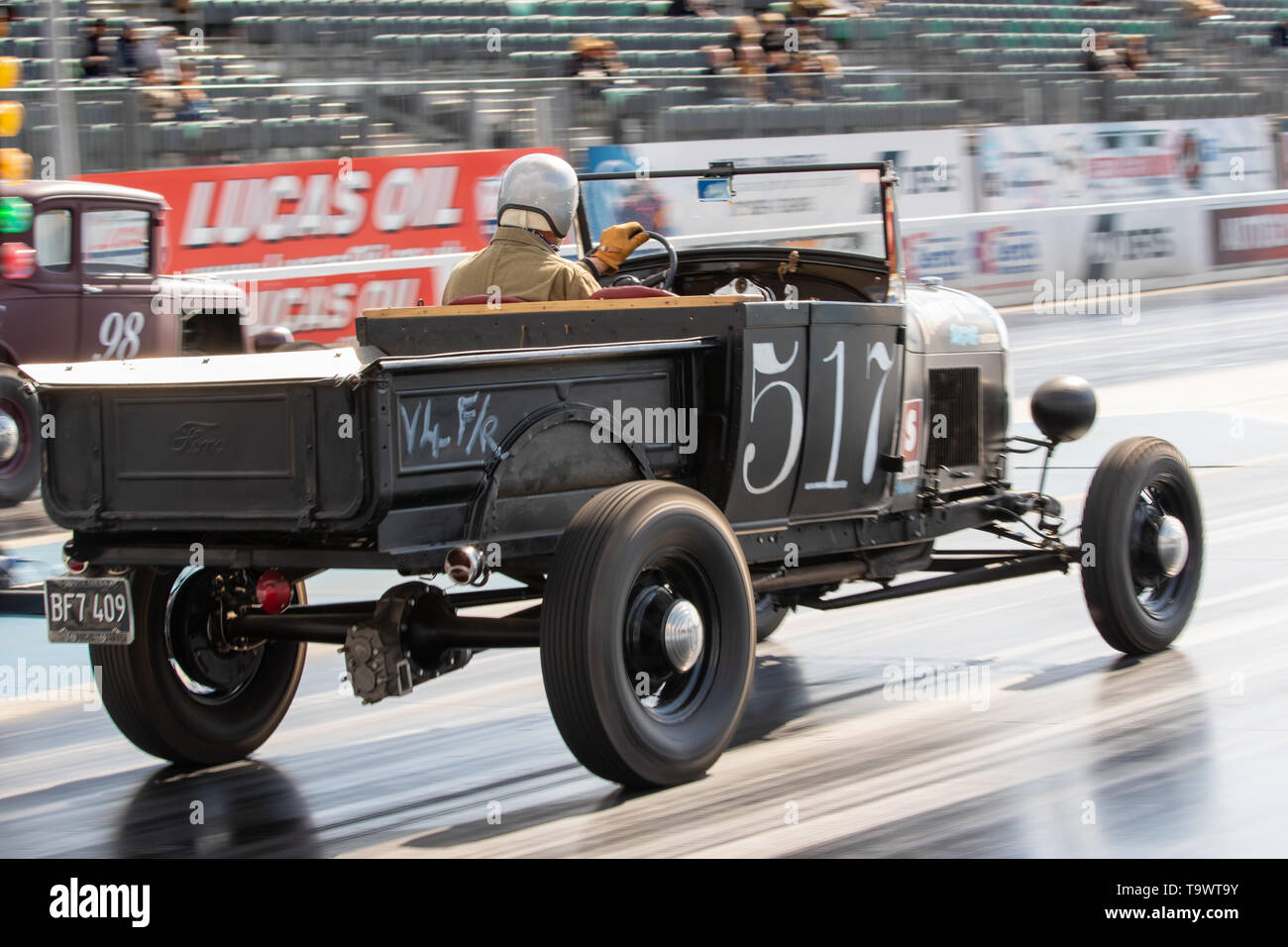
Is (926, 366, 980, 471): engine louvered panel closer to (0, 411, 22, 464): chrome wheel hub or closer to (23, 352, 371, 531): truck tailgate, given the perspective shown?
(23, 352, 371, 531): truck tailgate

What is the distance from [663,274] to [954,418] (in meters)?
1.23

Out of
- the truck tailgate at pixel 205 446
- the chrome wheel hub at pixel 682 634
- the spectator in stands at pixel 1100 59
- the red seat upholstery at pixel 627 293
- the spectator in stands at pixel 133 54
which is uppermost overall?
the spectator in stands at pixel 1100 59

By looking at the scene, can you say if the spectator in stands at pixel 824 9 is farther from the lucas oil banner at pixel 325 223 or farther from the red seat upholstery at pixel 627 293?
the red seat upholstery at pixel 627 293

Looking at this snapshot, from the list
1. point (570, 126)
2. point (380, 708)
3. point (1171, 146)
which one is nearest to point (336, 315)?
point (570, 126)

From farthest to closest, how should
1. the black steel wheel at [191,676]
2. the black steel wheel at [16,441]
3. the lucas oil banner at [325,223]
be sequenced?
the lucas oil banner at [325,223] → the black steel wheel at [16,441] → the black steel wheel at [191,676]

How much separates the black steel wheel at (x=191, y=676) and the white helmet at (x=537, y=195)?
1.44 m

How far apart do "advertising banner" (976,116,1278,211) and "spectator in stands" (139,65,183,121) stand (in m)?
10.6

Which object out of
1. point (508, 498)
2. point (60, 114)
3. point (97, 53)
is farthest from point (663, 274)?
point (97, 53)

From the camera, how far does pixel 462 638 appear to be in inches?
193

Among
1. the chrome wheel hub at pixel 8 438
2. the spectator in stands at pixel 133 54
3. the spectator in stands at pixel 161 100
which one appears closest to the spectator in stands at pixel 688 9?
the spectator in stands at pixel 133 54

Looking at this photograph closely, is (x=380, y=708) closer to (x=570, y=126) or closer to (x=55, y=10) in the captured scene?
(x=55, y=10)

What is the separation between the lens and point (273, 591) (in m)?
5.16

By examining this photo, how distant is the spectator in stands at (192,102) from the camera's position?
54.6 feet
